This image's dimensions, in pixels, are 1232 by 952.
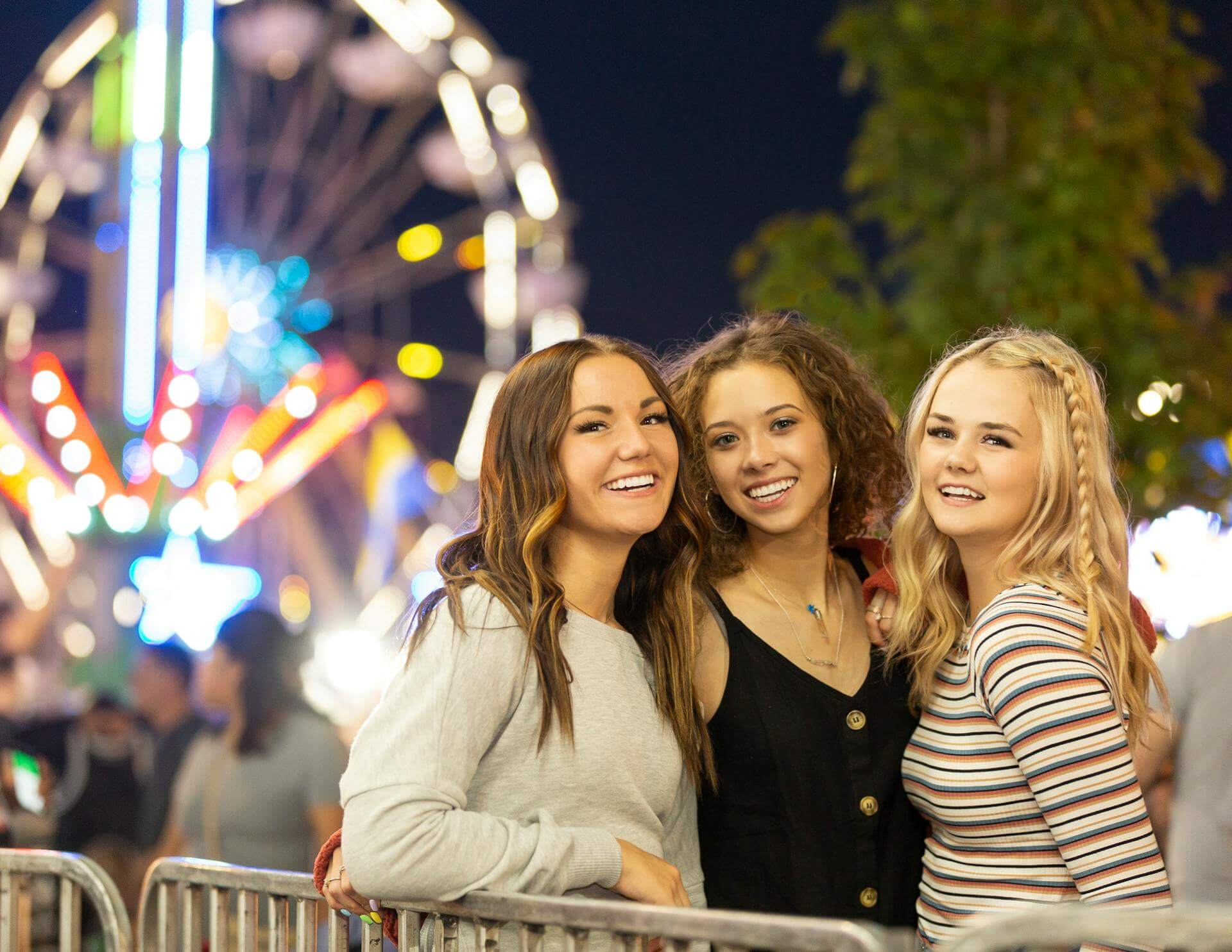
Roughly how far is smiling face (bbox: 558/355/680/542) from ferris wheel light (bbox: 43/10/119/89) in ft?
27.4

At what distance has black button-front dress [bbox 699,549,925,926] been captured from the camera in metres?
2.51

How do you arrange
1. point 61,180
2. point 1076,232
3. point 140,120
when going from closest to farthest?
point 1076,232
point 140,120
point 61,180

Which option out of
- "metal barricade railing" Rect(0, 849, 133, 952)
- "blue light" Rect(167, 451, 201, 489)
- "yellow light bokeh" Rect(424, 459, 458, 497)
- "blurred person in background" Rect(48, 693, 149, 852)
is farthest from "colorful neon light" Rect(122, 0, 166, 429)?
"yellow light bokeh" Rect(424, 459, 458, 497)

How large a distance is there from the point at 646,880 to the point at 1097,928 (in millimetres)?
820

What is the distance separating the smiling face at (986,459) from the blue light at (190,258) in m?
7.93

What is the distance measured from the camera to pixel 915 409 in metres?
2.64

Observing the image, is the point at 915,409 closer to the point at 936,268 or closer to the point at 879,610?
the point at 879,610

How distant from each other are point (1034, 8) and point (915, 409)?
5291mm

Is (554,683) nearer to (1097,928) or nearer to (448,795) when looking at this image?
(448,795)

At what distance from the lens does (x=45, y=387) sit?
Answer: 35.8 feet

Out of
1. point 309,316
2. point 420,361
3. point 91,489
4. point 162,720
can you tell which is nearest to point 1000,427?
point 162,720

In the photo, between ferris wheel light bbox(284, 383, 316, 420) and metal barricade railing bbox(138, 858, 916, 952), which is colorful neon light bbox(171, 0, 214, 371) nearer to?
ferris wheel light bbox(284, 383, 316, 420)

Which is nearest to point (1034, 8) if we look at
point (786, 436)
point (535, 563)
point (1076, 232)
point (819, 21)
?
point (1076, 232)

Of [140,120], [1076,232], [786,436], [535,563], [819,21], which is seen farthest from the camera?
[819,21]
